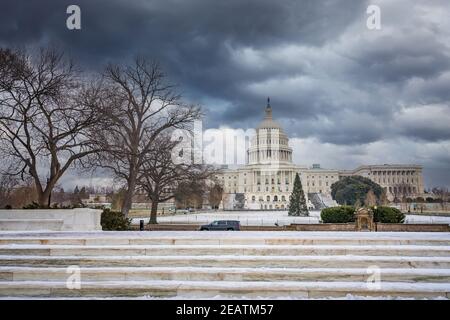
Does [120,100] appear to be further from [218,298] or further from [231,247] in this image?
[218,298]

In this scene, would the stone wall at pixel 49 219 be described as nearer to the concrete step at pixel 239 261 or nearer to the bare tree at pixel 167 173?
the concrete step at pixel 239 261

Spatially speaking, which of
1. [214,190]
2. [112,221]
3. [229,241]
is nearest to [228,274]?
[229,241]

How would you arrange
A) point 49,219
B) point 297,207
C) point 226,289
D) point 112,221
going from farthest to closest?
point 297,207, point 112,221, point 49,219, point 226,289

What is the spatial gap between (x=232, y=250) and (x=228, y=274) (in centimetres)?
141

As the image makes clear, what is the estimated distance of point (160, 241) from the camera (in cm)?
972

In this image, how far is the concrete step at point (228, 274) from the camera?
7.51 m

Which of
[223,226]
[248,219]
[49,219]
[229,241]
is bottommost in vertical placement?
[248,219]

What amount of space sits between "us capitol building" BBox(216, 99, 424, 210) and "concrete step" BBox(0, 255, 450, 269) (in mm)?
108782

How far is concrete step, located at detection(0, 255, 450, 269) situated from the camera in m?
8.12

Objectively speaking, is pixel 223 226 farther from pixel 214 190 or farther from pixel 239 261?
pixel 214 190

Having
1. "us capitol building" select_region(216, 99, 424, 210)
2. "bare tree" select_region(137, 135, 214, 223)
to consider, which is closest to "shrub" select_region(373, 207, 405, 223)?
"bare tree" select_region(137, 135, 214, 223)

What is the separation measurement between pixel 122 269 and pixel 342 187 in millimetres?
92835

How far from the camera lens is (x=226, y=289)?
6953mm
